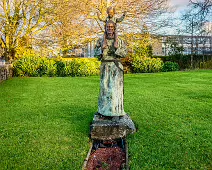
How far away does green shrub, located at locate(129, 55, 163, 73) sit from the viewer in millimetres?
23219

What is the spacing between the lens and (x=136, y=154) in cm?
452

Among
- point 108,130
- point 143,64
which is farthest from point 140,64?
point 108,130

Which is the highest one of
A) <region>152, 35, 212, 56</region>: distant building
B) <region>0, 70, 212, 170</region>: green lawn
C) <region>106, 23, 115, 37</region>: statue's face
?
<region>152, 35, 212, 56</region>: distant building

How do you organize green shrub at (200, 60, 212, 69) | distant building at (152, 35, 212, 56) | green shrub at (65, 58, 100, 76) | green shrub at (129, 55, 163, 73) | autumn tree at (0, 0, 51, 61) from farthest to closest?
distant building at (152, 35, 212, 56), green shrub at (200, 60, 212, 69), green shrub at (129, 55, 163, 73), green shrub at (65, 58, 100, 76), autumn tree at (0, 0, 51, 61)

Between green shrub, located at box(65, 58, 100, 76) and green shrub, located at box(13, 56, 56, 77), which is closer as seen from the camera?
green shrub, located at box(13, 56, 56, 77)

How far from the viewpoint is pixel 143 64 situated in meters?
23.3

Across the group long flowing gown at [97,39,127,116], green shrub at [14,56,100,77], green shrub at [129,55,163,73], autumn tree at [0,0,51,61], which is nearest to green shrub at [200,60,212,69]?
green shrub at [129,55,163,73]

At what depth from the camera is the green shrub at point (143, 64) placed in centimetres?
2322

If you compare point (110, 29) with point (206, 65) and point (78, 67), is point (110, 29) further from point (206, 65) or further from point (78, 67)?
point (206, 65)

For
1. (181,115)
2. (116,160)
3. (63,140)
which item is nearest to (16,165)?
(63,140)

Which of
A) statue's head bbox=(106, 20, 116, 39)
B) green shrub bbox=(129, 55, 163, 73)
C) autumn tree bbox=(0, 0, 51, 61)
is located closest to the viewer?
statue's head bbox=(106, 20, 116, 39)

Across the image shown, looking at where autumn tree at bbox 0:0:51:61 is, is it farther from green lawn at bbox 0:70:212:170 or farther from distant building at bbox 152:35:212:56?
distant building at bbox 152:35:212:56

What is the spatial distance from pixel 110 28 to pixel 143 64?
60.3 ft

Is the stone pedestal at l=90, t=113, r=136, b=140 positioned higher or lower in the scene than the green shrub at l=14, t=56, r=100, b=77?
lower
